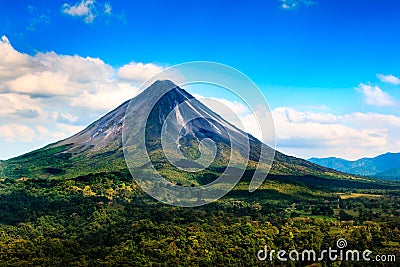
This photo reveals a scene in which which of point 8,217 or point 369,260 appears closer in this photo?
point 369,260

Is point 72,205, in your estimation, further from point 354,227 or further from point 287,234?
point 354,227

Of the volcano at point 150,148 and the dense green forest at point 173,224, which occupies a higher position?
the volcano at point 150,148

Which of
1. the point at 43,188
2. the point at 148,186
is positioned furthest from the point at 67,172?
the point at 148,186

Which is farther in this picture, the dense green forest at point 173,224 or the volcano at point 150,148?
the volcano at point 150,148

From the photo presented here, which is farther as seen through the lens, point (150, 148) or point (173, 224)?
point (150, 148)

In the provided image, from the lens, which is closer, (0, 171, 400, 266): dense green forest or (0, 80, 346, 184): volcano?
(0, 171, 400, 266): dense green forest
